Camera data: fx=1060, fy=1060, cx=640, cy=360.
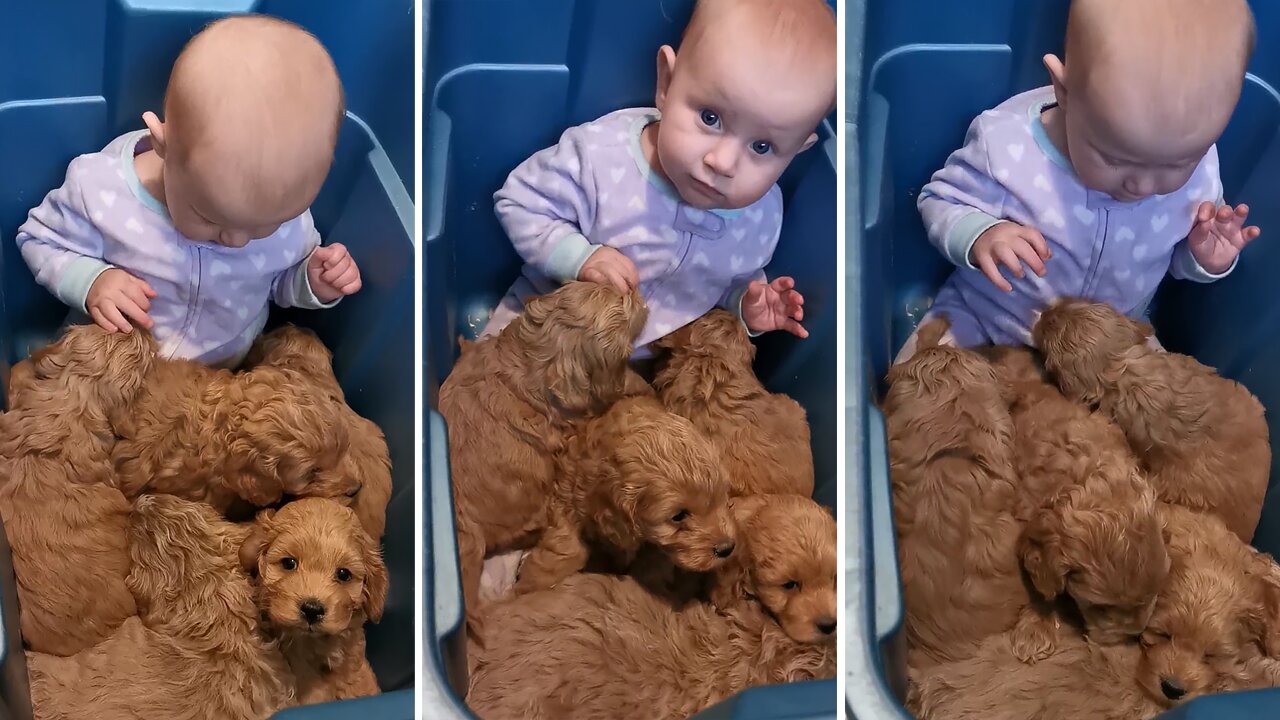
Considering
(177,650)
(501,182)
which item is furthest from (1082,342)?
(177,650)

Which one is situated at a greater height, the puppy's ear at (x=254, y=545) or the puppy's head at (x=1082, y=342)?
the puppy's head at (x=1082, y=342)

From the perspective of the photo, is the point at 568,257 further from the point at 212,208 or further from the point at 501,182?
the point at 212,208

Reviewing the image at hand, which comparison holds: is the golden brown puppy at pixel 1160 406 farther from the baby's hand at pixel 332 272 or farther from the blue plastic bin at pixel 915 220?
the baby's hand at pixel 332 272

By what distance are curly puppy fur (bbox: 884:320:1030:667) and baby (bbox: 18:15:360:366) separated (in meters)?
0.48

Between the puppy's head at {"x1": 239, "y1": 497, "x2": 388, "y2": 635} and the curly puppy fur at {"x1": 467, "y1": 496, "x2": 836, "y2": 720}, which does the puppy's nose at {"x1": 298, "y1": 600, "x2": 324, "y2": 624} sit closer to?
the puppy's head at {"x1": 239, "y1": 497, "x2": 388, "y2": 635}

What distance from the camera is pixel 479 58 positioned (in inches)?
36.6

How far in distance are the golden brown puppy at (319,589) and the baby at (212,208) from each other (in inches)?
6.9

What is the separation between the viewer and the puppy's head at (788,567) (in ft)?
2.63

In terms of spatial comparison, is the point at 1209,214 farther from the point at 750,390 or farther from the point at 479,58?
the point at 479,58

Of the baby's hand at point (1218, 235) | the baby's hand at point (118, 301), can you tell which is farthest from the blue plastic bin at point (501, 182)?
the baby's hand at point (1218, 235)

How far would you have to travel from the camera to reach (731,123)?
0.84 metres

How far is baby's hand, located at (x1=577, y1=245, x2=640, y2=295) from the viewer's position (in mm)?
882

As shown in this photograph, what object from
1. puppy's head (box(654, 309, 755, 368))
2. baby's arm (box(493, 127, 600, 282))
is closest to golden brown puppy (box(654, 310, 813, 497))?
puppy's head (box(654, 309, 755, 368))

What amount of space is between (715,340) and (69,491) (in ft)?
1.69
